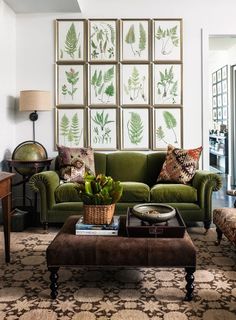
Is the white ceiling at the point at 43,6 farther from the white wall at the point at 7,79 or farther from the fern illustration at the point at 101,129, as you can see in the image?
the fern illustration at the point at 101,129

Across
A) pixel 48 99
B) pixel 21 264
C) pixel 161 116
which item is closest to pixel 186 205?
pixel 161 116

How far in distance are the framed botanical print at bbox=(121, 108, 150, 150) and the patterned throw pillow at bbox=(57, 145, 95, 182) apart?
63 cm

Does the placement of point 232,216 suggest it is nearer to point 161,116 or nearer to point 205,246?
point 205,246

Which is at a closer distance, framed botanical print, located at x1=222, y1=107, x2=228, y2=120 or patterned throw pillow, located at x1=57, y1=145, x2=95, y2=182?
patterned throw pillow, located at x1=57, y1=145, x2=95, y2=182

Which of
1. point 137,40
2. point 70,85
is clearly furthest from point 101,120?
point 137,40

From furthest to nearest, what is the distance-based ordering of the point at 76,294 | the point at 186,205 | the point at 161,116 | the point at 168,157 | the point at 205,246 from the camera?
the point at 161,116, the point at 168,157, the point at 186,205, the point at 205,246, the point at 76,294

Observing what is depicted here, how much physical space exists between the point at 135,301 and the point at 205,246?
1302 millimetres

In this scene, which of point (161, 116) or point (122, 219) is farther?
point (161, 116)

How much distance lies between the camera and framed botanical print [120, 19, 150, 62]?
4668 millimetres

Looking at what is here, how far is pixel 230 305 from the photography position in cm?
218

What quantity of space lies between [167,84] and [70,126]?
4.58 ft

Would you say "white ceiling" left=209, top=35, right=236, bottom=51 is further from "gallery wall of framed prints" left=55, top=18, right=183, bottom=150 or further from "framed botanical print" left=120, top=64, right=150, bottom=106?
"framed botanical print" left=120, top=64, right=150, bottom=106

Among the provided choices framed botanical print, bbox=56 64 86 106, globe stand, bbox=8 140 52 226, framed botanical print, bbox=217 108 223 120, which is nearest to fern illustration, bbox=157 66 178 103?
framed botanical print, bbox=56 64 86 106

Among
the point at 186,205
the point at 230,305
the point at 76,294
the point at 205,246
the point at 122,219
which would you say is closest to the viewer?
the point at 230,305
